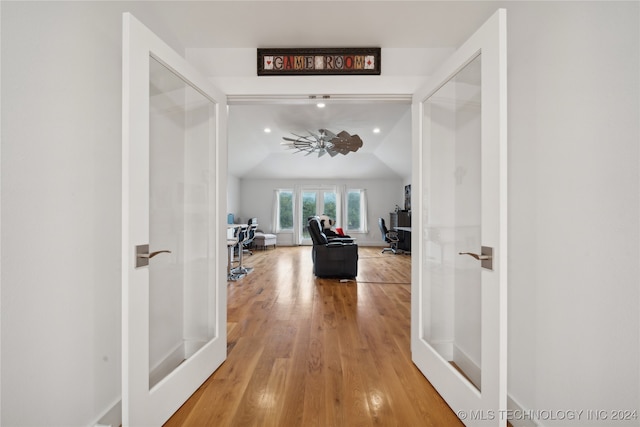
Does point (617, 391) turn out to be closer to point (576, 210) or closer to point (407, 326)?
point (576, 210)

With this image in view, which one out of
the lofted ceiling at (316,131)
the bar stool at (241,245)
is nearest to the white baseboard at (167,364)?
the lofted ceiling at (316,131)

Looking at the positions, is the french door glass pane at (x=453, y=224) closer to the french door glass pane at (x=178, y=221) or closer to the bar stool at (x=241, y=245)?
the french door glass pane at (x=178, y=221)

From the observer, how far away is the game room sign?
6.72ft

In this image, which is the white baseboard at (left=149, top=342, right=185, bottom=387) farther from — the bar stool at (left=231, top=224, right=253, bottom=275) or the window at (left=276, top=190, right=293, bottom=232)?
the window at (left=276, top=190, right=293, bottom=232)

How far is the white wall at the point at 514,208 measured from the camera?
3.14ft

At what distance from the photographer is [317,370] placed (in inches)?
76.7

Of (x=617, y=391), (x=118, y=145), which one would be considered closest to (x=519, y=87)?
(x=617, y=391)

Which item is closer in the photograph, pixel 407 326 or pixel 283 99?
pixel 283 99

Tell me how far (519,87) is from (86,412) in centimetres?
258

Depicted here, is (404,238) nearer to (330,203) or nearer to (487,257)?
(330,203)

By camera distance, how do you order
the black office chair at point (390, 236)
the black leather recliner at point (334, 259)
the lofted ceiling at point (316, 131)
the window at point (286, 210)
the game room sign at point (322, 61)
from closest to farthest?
1. the game room sign at point (322, 61)
2. the black leather recliner at point (334, 259)
3. the lofted ceiling at point (316, 131)
4. the black office chair at point (390, 236)
5. the window at point (286, 210)

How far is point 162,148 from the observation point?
1.63 m

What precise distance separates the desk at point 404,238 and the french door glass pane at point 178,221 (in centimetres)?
664

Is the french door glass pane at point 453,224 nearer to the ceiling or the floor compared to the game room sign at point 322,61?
nearer to the floor
